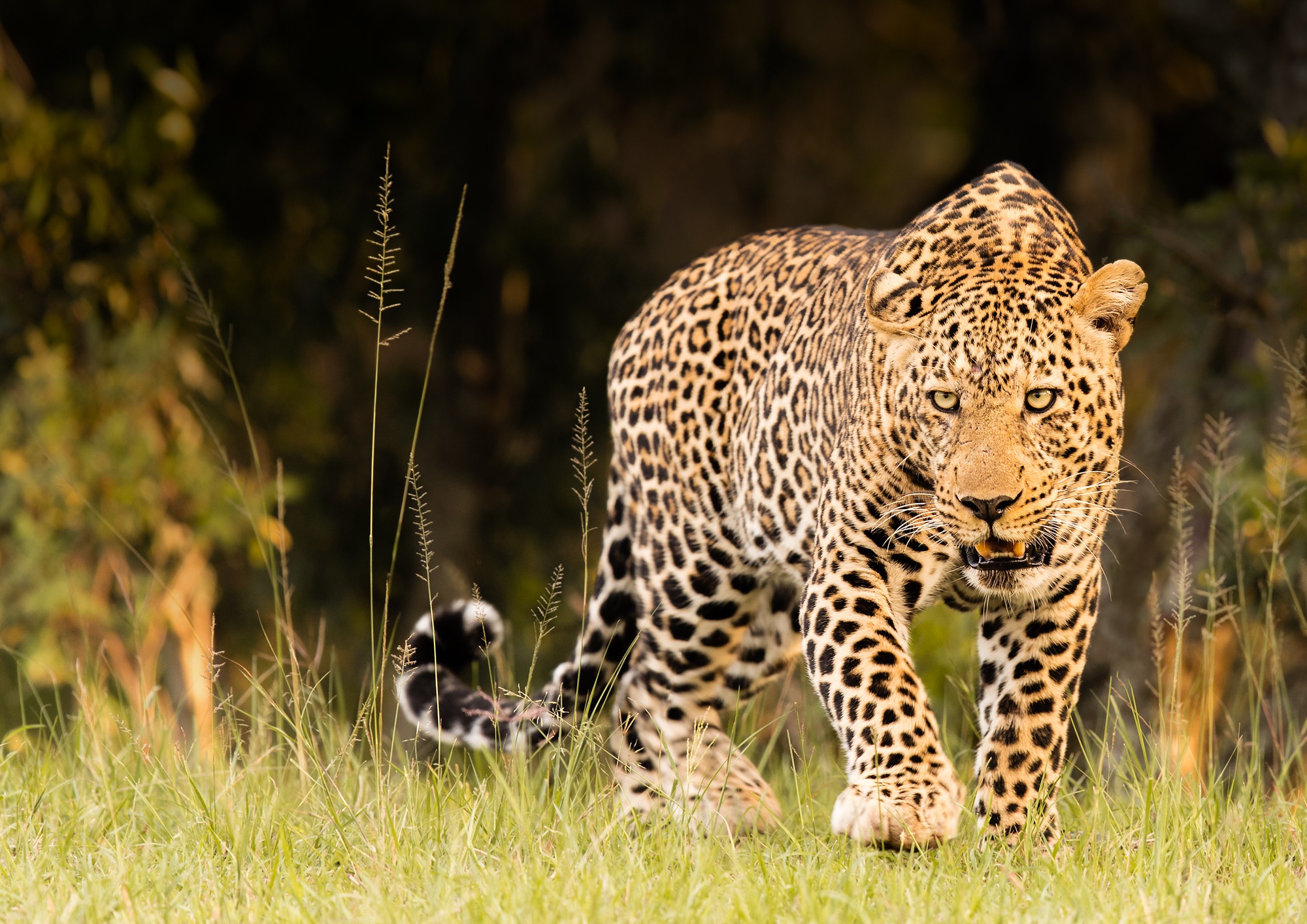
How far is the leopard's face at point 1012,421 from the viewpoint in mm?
3818

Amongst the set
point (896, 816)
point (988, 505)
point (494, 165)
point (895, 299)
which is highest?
point (494, 165)

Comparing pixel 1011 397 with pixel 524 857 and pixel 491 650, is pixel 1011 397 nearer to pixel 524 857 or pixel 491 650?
pixel 524 857

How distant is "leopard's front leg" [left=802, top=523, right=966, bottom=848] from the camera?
3.66 metres

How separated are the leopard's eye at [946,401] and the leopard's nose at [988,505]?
27 cm

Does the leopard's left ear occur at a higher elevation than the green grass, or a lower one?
higher

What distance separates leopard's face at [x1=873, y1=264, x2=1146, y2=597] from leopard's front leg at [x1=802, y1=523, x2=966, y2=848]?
0.73 feet

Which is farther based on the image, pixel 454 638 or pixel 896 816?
pixel 454 638

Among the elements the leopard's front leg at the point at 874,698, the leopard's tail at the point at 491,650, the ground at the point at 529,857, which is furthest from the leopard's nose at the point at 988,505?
the leopard's tail at the point at 491,650

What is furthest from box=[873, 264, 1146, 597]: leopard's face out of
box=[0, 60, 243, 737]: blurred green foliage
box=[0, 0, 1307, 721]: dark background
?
box=[0, 60, 243, 737]: blurred green foliage

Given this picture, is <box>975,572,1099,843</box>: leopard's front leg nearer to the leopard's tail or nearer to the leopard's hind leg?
the leopard's tail

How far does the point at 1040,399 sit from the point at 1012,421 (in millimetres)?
97

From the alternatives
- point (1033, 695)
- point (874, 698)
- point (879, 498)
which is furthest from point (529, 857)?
point (1033, 695)

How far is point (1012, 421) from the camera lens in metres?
3.86

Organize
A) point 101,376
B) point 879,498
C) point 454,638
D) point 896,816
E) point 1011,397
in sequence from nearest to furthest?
point 896,816
point 1011,397
point 879,498
point 454,638
point 101,376
